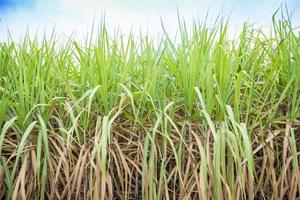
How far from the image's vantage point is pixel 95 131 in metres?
1.65

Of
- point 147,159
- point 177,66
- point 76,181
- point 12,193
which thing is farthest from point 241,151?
point 12,193

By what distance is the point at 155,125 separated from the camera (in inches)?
61.9

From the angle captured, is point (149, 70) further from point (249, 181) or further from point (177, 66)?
point (249, 181)

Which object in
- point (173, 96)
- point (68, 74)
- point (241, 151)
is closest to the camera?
point (241, 151)

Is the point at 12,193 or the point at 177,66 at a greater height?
the point at 177,66

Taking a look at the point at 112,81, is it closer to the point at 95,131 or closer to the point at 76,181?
the point at 95,131

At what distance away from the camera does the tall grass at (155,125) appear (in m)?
1.58

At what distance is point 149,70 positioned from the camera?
1.76 meters

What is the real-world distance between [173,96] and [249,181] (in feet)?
1.49

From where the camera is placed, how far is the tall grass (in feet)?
5.19

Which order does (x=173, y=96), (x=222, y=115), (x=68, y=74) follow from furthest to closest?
(x=68, y=74) → (x=173, y=96) → (x=222, y=115)

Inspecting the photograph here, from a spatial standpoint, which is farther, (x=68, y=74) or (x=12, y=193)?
(x=68, y=74)

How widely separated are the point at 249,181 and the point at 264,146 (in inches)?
7.4

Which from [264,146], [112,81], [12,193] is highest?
[112,81]
